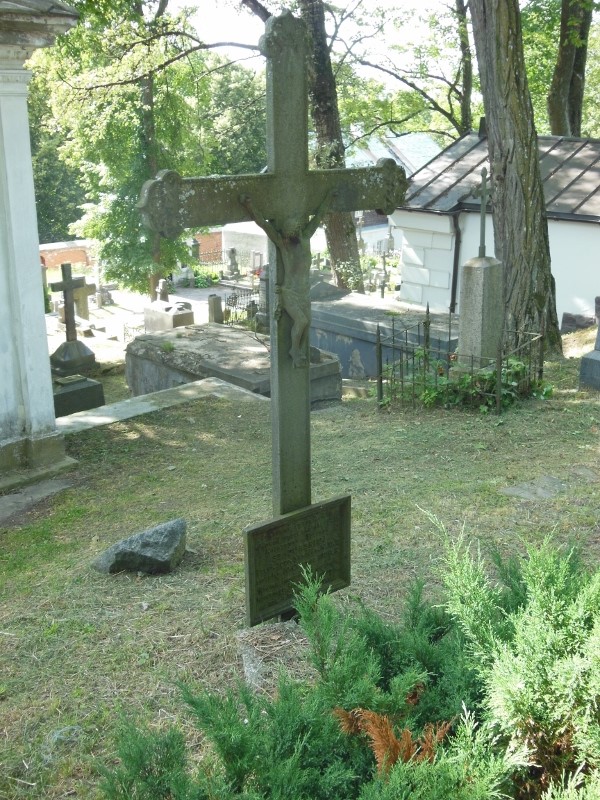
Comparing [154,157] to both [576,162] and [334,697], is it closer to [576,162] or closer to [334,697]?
[576,162]

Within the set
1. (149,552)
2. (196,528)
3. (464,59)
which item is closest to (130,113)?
(464,59)

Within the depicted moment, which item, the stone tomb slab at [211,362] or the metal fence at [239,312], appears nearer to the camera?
the stone tomb slab at [211,362]

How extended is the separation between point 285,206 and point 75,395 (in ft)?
24.4

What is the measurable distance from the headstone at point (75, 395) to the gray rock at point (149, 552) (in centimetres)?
575

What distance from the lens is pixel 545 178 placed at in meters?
16.1

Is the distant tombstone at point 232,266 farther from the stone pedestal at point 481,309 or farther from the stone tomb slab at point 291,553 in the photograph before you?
the stone tomb slab at point 291,553

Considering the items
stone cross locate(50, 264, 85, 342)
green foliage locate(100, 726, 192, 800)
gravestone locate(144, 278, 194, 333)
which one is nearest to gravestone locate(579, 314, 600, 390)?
stone cross locate(50, 264, 85, 342)

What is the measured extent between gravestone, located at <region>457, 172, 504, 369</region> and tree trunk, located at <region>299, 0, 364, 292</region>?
266 inches

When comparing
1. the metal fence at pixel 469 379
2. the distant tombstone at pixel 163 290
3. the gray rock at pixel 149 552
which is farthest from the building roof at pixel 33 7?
the distant tombstone at pixel 163 290

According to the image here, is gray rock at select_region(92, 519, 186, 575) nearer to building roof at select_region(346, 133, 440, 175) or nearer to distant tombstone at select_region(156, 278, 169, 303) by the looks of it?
distant tombstone at select_region(156, 278, 169, 303)

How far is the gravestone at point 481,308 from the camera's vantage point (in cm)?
916

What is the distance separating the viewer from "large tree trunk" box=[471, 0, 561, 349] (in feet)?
32.1

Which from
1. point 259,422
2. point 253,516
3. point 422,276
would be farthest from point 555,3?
point 253,516

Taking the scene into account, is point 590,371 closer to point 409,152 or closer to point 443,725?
point 443,725
